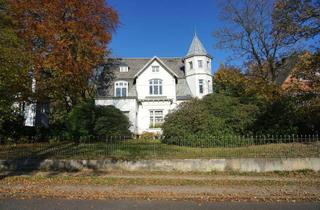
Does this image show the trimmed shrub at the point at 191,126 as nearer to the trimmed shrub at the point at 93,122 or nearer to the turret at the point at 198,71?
the trimmed shrub at the point at 93,122

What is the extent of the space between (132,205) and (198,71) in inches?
1192

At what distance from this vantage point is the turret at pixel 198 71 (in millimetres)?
37969

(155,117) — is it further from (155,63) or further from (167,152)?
(167,152)

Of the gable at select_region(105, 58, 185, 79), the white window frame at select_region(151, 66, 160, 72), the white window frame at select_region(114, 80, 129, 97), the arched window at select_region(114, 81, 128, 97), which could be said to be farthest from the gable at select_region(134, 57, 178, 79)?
the arched window at select_region(114, 81, 128, 97)

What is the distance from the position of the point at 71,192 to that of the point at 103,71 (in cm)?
2810

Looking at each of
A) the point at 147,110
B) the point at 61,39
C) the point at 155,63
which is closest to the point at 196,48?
the point at 155,63

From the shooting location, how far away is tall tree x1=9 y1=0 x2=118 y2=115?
2683cm

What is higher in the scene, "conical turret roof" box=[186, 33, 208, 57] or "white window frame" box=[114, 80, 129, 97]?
"conical turret roof" box=[186, 33, 208, 57]

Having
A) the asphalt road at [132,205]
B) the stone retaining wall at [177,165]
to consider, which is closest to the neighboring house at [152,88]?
the stone retaining wall at [177,165]

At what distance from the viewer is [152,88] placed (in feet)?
119

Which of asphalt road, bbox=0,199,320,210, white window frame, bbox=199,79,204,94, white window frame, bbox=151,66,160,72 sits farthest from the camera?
white window frame, bbox=199,79,204,94

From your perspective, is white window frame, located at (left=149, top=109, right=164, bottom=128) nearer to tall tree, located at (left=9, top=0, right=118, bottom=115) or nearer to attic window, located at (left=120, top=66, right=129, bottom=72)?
attic window, located at (left=120, top=66, right=129, bottom=72)

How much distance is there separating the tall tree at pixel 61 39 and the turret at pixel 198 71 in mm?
12444

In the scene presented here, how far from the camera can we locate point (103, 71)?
37594 mm
